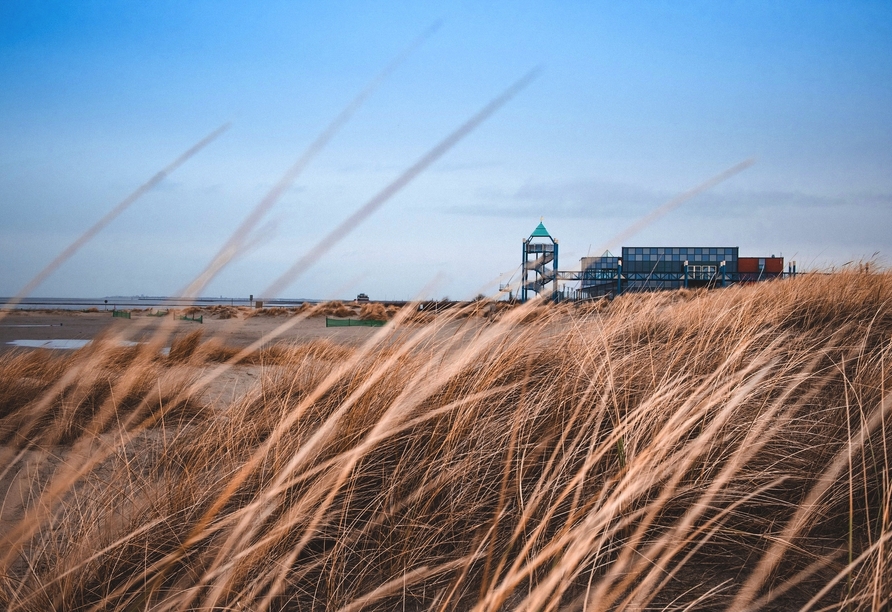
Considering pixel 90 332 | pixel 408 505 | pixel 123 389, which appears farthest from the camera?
pixel 90 332

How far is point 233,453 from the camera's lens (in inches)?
79.1

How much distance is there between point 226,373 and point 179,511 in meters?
3.71

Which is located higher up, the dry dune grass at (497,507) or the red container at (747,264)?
the red container at (747,264)

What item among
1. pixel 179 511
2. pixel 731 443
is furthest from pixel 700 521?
pixel 179 511

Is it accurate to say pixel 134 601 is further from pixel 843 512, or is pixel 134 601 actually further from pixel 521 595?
pixel 843 512

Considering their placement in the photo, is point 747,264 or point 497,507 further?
point 747,264

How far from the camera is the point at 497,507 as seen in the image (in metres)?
1.42

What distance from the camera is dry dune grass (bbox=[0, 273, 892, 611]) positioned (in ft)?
4.16

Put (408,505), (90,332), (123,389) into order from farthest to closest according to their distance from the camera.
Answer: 1. (90,332)
2. (123,389)
3. (408,505)

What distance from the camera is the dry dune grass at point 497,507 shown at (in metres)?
1.27

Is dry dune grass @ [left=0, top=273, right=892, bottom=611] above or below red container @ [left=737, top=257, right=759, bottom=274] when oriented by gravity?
below

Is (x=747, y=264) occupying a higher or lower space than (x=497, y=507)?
higher

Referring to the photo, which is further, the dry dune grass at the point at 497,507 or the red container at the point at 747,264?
the red container at the point at 747,264

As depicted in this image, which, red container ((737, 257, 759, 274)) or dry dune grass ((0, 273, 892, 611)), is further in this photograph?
red container ((737, 257, 759, 274))
